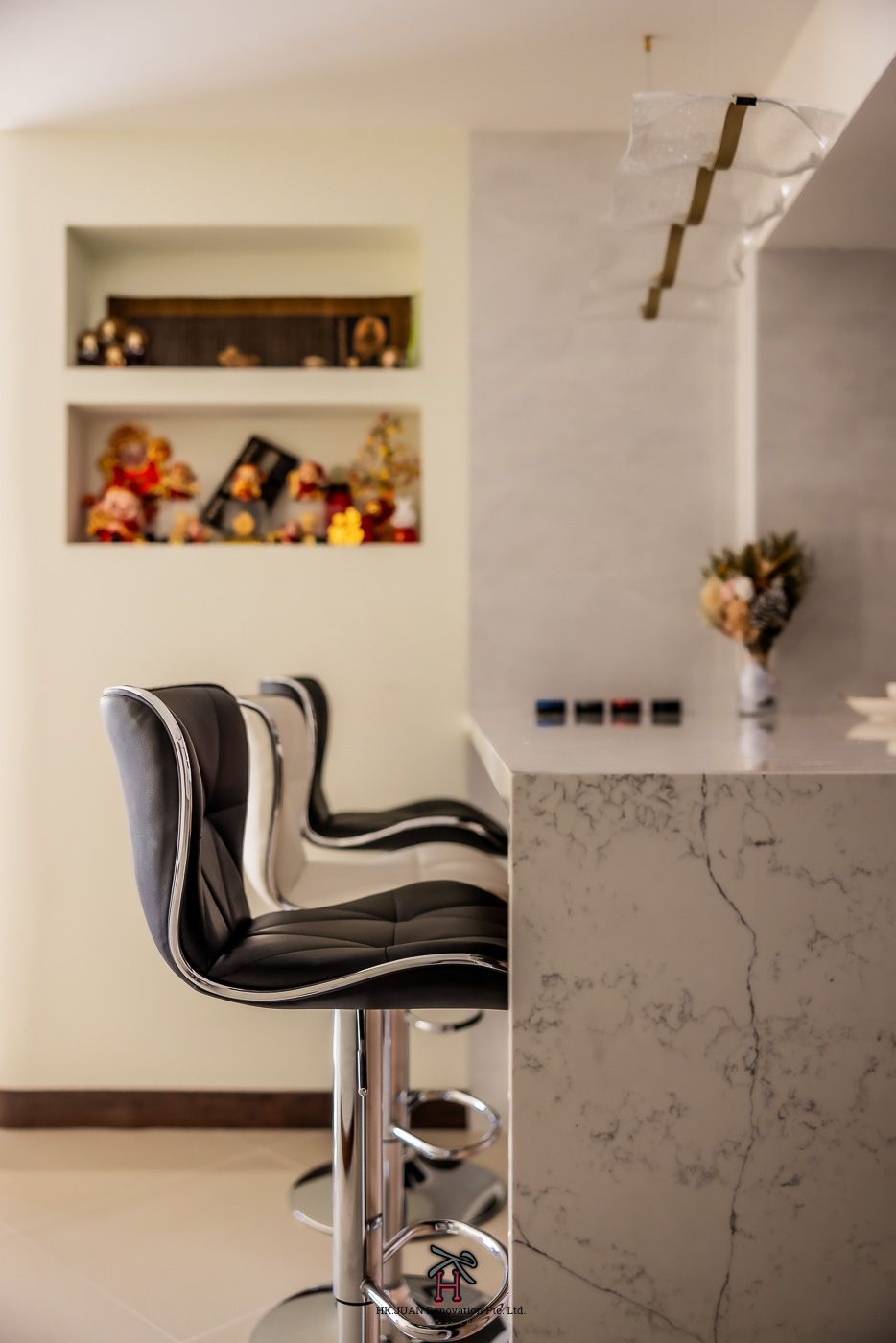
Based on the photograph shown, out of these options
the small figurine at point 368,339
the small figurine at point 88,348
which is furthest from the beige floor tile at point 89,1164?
the small figurine at point 368,339

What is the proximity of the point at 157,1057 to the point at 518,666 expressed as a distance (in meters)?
1.35

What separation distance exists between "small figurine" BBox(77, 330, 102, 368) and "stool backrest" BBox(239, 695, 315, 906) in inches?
56.9

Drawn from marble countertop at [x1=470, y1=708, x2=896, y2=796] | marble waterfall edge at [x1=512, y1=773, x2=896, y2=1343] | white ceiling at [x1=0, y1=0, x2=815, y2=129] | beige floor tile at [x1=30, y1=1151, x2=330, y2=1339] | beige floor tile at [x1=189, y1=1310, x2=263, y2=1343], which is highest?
white ceiling at [x1=0, y1=0, x2=815, y2=129]

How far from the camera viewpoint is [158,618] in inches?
116

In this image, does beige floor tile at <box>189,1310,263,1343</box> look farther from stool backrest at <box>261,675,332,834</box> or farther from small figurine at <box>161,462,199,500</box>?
small figurine at <box>161,462,199,500</box>

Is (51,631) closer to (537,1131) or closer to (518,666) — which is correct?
(518,666)

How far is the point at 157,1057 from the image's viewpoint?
2.92 m

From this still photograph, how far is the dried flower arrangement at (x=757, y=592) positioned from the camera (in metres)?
2.67

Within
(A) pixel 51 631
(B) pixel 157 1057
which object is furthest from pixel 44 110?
(B) pixel 157 1057

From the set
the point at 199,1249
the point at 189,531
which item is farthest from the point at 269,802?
the point at 189,531

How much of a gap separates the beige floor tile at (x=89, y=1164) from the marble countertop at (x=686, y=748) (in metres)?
1.31

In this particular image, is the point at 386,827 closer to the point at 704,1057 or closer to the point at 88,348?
the point at 704,1057

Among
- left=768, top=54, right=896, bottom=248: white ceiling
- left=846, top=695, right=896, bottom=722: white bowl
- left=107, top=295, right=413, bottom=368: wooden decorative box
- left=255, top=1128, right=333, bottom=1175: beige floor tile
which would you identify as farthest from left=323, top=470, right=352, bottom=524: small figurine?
left=255, top=1128, right=333, bottom=1175: beige floor tile

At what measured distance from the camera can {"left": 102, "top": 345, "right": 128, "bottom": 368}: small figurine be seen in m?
3.02
